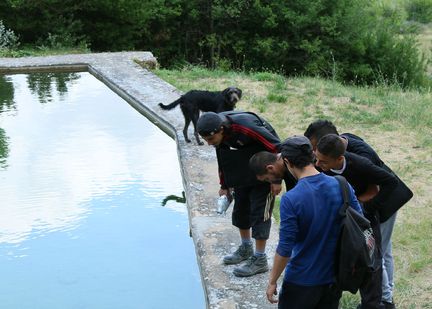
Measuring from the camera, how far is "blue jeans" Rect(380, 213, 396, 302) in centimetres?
405

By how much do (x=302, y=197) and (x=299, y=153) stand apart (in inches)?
9.2

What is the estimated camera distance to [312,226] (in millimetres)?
3059

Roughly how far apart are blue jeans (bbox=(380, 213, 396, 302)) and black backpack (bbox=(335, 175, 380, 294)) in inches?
36.4

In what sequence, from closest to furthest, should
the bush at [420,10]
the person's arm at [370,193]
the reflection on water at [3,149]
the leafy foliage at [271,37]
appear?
the person's arm at [370,193] → the reflection on water at [3,149] → the leafy foliage at [271,37] → the bush at [420,10]

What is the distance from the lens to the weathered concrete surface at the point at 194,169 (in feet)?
15.4

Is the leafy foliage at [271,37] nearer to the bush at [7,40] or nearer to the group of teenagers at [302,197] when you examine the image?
the bush at [7,40]

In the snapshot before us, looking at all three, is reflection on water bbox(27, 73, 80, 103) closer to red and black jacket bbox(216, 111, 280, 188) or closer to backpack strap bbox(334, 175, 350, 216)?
red and black jacket bbox(216, 111, 280, 188)

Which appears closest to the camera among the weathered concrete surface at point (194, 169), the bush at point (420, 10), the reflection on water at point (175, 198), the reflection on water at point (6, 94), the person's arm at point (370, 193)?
the person's arm at point (370, 193)

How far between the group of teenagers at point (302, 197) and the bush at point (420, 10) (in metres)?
36.7

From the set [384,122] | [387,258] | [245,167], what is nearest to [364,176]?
[387,258]

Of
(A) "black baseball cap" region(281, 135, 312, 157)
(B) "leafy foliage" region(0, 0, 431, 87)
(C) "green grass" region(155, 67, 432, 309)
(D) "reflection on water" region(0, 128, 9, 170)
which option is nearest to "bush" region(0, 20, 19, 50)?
(B) "leafy foliage" region(0, 0, 431, 87)

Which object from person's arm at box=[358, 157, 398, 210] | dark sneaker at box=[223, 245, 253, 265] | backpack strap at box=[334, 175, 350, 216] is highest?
backpack strap at box=[334, 175, 350, 216]

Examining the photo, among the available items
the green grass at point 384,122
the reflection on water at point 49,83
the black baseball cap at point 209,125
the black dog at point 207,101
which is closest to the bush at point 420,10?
the green grass at point 384,122

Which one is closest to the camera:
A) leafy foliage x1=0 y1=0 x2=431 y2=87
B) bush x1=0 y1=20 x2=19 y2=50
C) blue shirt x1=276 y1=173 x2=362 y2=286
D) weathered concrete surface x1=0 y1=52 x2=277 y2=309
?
blue shirt x1=276 y1=173 x2=362 y2=286
